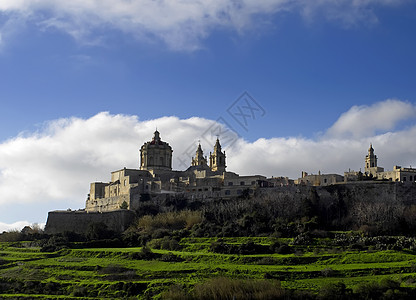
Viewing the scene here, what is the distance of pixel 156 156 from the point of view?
267ft

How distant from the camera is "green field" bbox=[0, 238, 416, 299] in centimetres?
4397

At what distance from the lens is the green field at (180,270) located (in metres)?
44.0

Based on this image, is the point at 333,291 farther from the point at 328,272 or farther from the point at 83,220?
the point at 83,220

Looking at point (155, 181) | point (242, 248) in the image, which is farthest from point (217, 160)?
point (242, 248)

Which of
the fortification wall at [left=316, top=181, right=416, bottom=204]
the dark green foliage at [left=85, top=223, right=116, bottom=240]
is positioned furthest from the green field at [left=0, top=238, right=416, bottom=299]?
the fortification wall at [left=316, top=181, right=416, bottom=204]

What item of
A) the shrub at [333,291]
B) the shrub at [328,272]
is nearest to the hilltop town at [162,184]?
the shrub at [328,272]

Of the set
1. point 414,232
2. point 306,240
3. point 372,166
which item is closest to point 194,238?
point 306,240

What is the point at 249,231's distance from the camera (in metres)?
58.9

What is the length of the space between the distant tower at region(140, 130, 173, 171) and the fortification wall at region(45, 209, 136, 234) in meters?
13.1

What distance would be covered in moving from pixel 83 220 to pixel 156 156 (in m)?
15.3

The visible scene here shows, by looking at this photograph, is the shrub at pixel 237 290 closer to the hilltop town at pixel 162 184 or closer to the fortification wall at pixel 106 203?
the hilltop town at pixel 162 184

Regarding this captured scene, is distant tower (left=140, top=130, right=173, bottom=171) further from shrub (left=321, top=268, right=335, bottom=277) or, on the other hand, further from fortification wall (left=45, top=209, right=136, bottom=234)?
shrub (left=321, top=268, right=335, bottom=277)

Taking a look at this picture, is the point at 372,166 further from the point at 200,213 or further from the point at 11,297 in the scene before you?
the point at 11,297

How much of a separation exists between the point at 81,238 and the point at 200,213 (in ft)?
35.8
